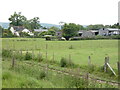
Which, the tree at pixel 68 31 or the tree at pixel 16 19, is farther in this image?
the tree at pixel 16 19

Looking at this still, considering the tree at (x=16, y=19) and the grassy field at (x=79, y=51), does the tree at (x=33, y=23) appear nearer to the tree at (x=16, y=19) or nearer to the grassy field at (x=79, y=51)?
the tree at (x=16, y=19)

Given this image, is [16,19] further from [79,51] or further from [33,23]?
[79,51]

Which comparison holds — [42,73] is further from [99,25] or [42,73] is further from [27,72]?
[99,25]

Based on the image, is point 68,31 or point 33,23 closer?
point 68,31

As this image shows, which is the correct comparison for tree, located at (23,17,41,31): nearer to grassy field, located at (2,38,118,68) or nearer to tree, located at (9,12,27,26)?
tree, located at (9,12,27,26)

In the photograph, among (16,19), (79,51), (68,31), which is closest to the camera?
(79,51)

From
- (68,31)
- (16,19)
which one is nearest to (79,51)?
(68,31)

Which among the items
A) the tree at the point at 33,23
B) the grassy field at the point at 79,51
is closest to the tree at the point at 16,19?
the tree at the point at 33,23

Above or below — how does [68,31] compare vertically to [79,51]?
above

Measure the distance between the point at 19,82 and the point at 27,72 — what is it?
3.87m

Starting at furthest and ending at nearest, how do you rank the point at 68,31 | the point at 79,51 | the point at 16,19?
the point at 16,19 → the point at 68,31 → the point at 79,51

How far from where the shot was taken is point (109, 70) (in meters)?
14.4

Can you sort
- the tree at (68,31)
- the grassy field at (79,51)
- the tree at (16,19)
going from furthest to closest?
the tree at (16,19)
the tree at (68,31)
the grassy field at (79,51)

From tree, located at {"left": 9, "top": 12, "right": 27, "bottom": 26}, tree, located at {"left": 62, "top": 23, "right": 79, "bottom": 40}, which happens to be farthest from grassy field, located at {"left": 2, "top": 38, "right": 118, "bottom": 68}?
tree, located at {"left": 9, "top": 12, "right": 27, "bottom": 26}
